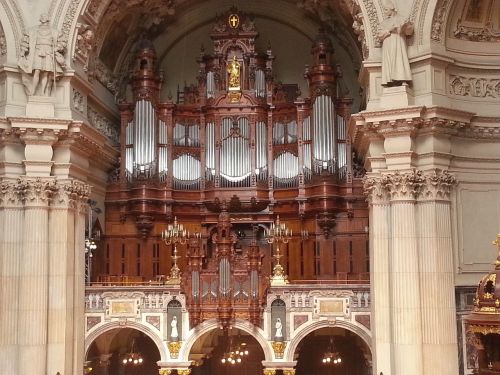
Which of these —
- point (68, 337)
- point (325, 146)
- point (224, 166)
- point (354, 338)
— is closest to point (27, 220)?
point (68, 337)

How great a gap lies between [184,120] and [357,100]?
6.54m

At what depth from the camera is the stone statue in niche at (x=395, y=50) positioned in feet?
70.4

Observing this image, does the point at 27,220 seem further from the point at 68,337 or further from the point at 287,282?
the point at 287,282

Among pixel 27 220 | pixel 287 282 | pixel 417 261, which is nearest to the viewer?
pixel 417 261

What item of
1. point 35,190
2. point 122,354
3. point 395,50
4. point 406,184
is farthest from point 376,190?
point 122,354

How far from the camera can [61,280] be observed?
2250cm

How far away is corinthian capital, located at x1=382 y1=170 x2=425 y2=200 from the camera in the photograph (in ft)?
69.5

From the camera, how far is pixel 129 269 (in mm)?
28281

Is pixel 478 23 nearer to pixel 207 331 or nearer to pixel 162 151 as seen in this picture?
pixel 162 151

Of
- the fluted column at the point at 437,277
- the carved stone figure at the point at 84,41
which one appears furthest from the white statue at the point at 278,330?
the carved stone figure at the point at 84,41

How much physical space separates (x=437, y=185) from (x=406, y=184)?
82 cm

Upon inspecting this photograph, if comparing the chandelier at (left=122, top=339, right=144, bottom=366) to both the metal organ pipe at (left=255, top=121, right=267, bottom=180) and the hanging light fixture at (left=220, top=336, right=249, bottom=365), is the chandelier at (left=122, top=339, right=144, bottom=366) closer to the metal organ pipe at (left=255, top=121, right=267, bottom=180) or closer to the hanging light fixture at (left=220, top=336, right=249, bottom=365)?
the hanging light fixture at (left=220, top=336, right=249, bottom=365)

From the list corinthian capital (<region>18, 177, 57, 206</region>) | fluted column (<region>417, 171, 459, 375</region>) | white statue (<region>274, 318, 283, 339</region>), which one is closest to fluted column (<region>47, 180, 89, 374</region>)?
corinthian capital (<region>18, 177, 57, 206</region>)

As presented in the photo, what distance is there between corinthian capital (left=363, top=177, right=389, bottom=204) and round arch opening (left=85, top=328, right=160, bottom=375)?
9470 millimetres
